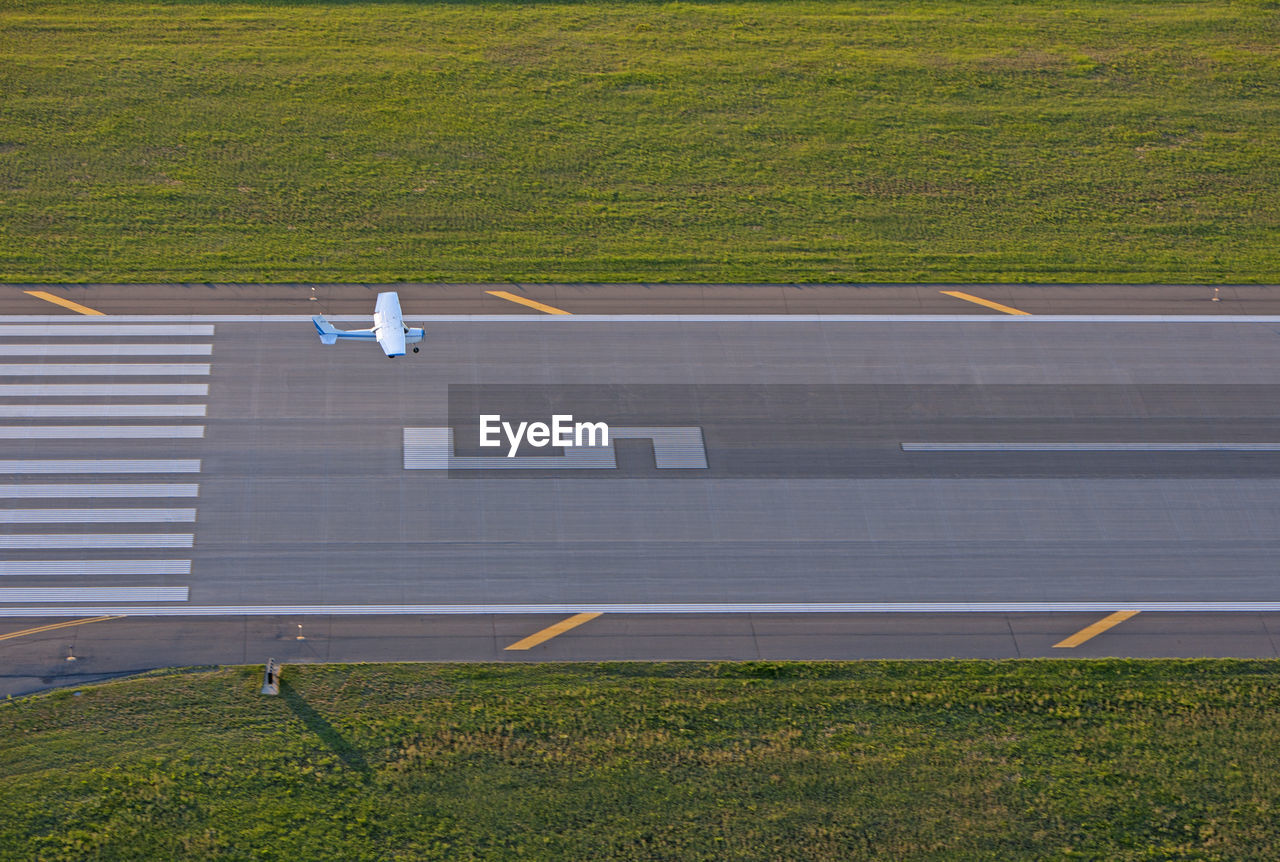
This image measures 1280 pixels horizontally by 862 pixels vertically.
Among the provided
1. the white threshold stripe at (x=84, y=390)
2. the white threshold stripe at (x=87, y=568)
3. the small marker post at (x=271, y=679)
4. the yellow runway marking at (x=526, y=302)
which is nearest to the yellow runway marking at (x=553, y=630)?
the small marker post at (x=271, y=679)

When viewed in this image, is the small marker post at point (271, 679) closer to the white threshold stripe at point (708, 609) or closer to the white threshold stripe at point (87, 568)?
the white threshold stripe at point (708, 609)

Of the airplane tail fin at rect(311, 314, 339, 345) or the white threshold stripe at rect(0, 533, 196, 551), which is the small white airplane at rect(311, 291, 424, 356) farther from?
the white threshold stripe at rect(0, 533, 196, 551)

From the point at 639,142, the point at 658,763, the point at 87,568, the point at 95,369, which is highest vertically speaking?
the point at 639,142

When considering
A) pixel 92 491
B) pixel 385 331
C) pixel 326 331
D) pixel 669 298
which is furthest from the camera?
pixel 669 298

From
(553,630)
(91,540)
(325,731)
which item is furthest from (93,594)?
(553,630)

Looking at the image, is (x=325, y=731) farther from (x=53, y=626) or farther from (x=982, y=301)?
(x=982, y=301)

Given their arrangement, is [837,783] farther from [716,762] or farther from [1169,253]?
[1169,253]

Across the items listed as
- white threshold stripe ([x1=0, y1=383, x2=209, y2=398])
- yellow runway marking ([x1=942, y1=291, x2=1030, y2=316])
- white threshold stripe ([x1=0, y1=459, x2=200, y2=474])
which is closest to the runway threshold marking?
white threshold stripe ([x1=0, y1=459, x2=200, y2=474])

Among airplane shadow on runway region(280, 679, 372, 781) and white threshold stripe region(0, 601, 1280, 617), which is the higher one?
white threshold stripe region(0, 601, 1280, 617)
